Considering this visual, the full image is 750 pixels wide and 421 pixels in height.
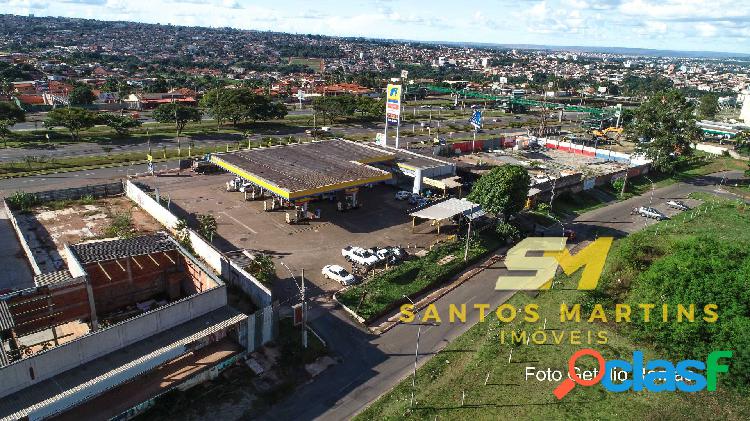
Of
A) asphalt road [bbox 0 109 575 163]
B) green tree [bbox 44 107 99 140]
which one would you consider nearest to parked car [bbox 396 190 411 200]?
asphalt road [bbox 0 109 575 163]

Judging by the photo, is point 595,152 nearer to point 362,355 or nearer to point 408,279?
point 408,279

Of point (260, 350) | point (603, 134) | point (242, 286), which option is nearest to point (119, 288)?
point (242, 286)

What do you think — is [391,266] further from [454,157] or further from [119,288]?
[454,157]

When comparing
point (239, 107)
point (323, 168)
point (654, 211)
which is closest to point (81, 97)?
point (239, 107)

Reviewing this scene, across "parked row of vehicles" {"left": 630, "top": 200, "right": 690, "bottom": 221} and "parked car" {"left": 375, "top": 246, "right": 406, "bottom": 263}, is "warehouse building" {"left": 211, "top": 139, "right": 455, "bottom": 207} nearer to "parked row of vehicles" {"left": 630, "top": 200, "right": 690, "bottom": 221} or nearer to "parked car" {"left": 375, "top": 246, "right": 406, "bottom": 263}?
"parked car" {"left": 375, "top": 246, "right": 406, "bottom": 263}

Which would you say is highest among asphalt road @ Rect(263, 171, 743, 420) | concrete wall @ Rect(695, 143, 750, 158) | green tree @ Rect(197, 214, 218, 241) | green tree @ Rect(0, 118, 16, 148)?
concrete wall @ Rect(695, 143, 750, 158)

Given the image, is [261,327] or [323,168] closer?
[261,327]
